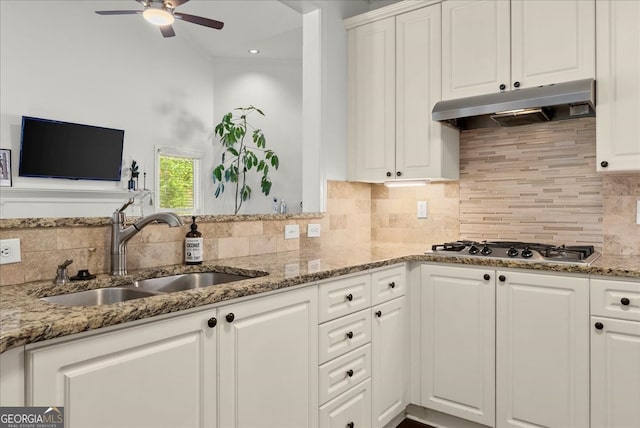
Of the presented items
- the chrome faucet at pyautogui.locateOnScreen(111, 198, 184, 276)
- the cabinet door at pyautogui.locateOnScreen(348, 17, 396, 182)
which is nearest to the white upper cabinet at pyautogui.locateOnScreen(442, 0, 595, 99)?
the cabinet door at pyautogui.locateOnScreen(348, 17, 396, 182)

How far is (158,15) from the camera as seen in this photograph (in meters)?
3.28

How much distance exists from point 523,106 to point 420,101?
690 mm

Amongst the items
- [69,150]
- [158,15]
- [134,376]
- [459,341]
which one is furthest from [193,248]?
[69,150]

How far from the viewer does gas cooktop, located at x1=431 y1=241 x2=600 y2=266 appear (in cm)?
206

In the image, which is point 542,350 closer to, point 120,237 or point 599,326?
point 599,326

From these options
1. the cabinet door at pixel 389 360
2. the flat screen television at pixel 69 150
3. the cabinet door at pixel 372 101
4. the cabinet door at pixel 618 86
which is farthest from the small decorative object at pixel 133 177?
the cabinet door at pixel 618 86

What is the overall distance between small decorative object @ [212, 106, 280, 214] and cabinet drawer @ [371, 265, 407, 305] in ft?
10.2

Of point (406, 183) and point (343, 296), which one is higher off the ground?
point (406, 183)

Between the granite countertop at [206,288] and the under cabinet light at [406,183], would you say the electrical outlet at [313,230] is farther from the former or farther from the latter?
the under cabinet light at [406,183]

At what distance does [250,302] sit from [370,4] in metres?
2.74

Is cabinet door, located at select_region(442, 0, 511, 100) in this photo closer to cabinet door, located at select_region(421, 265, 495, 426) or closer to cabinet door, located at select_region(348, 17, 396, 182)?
cabinet door, located at select_region(348, 17, 396, 182)

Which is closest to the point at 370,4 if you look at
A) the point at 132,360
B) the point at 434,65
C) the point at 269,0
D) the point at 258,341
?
the point at 434,65

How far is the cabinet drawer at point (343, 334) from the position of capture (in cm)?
187

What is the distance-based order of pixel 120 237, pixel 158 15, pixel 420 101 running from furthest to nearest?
pixel 158 15, pixel 420 101, pixel 120 237
